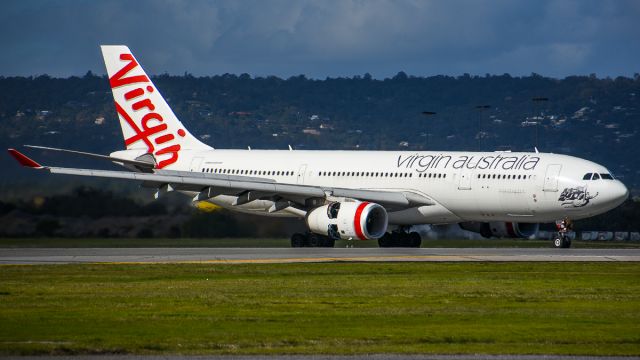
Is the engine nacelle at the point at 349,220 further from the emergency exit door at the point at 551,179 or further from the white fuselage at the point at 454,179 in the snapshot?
the emergency exit door at the point at 551,179

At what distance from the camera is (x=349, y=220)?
40594mm

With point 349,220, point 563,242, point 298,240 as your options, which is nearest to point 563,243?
point 563,242

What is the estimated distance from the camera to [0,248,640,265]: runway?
3381 cm

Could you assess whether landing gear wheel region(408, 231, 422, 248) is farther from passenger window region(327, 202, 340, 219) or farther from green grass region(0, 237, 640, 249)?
passenger window region(327, 202, 340, 219)

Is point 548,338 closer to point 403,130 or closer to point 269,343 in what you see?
point 269,343

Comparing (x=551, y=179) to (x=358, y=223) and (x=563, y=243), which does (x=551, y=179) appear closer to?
(x=563, y=243)

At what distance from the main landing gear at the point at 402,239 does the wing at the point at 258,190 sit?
163 cm

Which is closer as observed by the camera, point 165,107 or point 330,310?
point 330,310

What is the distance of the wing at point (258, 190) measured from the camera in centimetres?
4188

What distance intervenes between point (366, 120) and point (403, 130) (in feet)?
29.0

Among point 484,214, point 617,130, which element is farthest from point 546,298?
point 617,130

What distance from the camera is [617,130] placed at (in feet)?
526

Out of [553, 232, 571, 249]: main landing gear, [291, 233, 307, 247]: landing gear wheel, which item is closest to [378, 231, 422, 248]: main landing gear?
[291, 233, 307, 247]: landing gear wheel

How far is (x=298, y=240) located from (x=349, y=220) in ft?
12.0
